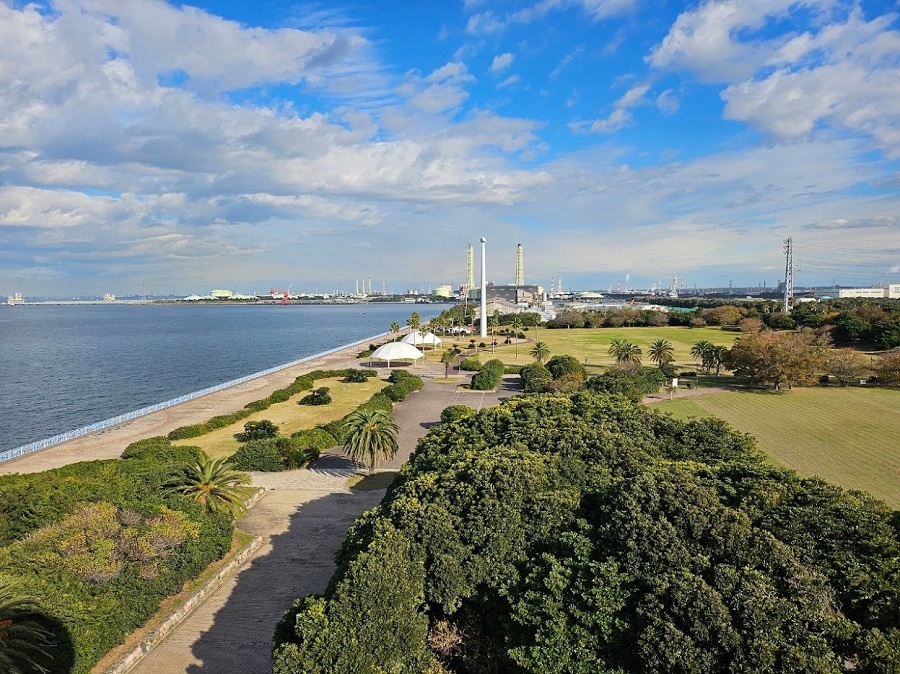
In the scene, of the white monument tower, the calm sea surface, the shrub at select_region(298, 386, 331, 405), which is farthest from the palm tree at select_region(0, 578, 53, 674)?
the white monument tower

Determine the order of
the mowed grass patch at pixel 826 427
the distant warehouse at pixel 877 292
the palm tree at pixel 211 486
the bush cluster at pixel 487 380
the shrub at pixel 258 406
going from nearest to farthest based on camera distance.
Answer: the palm tree at pixel 211 486
the mowed grass patch at pixel 826 427
the shrub at pixel 258 406
the bush cluster at pixel 487 380
the distant warehouse at pixel 877 292

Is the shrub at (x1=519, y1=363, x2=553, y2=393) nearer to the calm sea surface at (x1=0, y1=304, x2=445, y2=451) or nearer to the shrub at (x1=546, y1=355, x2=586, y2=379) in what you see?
the shrub at (x1=546, y1=355, x2=586, y2=379)

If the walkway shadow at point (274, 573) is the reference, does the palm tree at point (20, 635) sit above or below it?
above

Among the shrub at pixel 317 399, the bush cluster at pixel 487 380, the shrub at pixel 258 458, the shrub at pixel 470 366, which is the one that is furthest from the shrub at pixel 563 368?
the shrub at pixel 258 458

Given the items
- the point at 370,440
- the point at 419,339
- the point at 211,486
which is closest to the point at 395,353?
the point at 419,339

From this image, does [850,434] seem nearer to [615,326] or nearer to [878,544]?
[878,544]

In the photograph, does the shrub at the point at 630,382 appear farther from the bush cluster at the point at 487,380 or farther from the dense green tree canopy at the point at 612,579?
the dense green tree canopy at the point at 612,579

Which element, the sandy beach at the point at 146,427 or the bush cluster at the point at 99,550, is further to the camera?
the sandy beach at the point at 146,427

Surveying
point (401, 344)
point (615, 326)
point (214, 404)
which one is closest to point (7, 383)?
point (214, 404)
